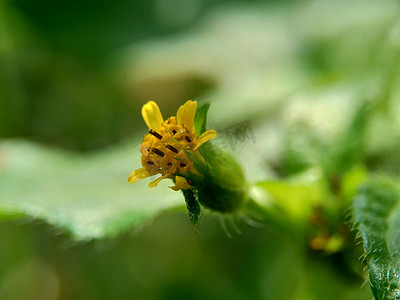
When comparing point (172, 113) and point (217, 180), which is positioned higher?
point (172, 113)

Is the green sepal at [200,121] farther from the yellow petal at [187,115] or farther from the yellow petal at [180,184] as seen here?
the yellow petal at [180,184]

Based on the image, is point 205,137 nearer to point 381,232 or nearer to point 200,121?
point 200,121

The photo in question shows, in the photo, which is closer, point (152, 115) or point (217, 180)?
point (217, 180)

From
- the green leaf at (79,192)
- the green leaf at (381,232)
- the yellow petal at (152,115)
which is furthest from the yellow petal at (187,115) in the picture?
the green leaf at (381,232)

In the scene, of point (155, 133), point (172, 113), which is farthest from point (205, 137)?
point (172, 113)

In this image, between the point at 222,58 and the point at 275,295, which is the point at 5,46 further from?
the point at 275,295

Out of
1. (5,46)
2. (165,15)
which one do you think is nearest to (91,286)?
(5,46)
